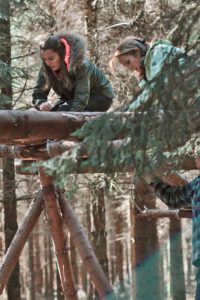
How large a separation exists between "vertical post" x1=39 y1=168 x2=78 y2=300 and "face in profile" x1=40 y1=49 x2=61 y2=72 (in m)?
1.22

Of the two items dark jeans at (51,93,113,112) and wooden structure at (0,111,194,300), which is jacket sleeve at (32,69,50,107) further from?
wooden structure at (0,111,194,300)

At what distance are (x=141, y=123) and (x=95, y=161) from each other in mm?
328

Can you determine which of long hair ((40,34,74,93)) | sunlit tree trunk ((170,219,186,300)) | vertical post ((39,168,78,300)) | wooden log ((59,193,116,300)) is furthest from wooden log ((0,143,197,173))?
sunlit tree trunk ((170,219,186,300))

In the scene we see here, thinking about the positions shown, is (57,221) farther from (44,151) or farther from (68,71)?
(68,71)

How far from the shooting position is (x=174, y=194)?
204 inches

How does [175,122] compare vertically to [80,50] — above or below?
below

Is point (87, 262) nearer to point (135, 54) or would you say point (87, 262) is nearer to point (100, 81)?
point (100, 81)

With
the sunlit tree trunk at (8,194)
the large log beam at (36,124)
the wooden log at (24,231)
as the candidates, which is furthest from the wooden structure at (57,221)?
the sunlit tree trunk at (8,194)

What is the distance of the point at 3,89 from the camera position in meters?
11.1

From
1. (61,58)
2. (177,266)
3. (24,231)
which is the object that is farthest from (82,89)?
(177,266)

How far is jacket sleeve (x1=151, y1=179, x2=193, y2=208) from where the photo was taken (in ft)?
16.7

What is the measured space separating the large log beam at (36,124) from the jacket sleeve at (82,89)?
89 centimetres

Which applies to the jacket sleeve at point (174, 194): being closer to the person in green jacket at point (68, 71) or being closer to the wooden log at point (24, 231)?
the person in green jacket at point (68, 71)

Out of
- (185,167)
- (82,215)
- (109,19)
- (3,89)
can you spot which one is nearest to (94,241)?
(3,89)
